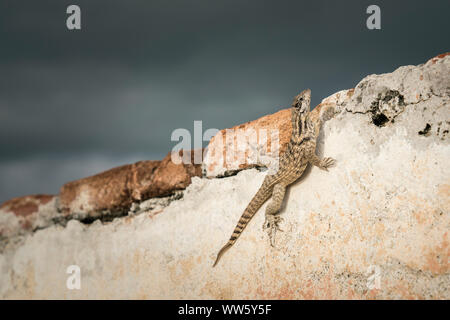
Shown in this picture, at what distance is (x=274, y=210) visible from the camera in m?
2.30

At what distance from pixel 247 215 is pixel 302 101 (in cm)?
98

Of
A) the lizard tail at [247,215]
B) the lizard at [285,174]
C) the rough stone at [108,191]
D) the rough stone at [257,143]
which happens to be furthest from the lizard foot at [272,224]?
the rough stone at [108,191]

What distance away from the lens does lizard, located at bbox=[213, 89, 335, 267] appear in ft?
7.48

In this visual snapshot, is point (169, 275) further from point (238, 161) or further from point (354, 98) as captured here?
point (354, 98)

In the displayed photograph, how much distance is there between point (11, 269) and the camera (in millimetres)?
3543

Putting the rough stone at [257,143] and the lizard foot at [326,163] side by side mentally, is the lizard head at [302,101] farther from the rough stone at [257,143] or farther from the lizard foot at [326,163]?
the lizard foot at [326,163]

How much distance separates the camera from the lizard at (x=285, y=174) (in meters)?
2.28

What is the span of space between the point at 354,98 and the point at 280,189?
0.76m

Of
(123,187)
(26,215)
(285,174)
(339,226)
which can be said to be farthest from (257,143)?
(26,215)

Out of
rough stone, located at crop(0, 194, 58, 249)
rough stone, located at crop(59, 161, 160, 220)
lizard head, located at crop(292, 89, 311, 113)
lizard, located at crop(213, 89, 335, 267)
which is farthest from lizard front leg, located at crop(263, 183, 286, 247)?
rough stone, located at crop(0, 194, 58, 249)

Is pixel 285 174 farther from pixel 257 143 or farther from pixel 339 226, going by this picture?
pixel 339 226
